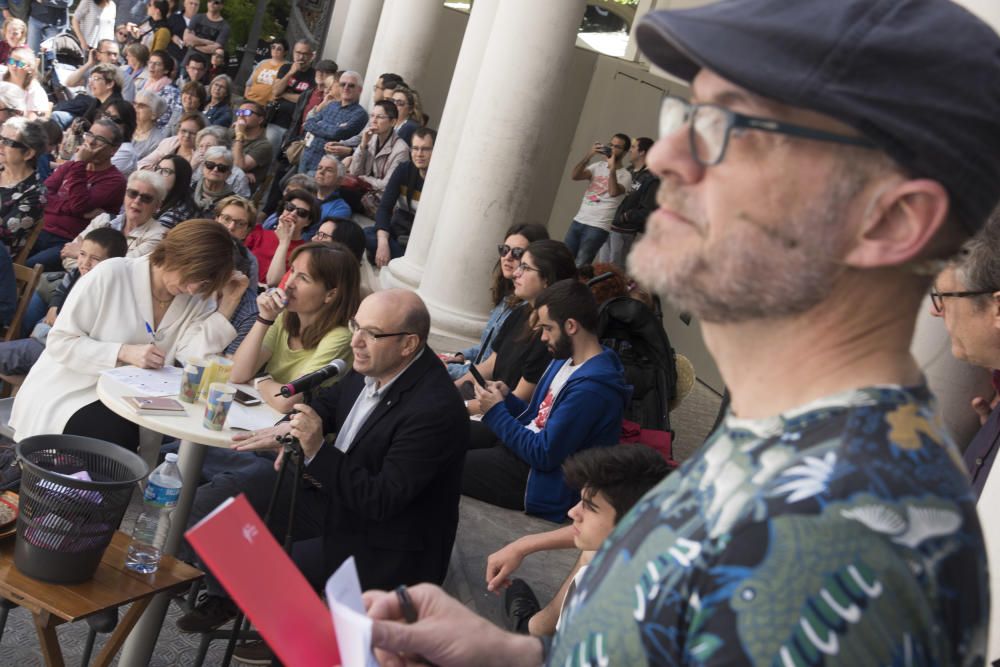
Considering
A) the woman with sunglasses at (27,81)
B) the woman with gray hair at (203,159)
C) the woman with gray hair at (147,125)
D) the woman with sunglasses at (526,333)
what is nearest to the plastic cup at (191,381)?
the woman with sunglasses at (526,333)

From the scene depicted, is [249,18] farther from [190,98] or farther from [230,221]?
[230,221]

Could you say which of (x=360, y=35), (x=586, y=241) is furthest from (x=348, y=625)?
(x=360, y=35)

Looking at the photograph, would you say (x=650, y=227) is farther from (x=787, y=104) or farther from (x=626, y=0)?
(x=626, y=0)

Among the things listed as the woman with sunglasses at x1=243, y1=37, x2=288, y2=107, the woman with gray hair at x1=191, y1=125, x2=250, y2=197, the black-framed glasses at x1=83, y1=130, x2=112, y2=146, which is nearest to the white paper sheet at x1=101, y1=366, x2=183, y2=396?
the woman with gray hair at x1=191, y1=125, x2=250, y2=197

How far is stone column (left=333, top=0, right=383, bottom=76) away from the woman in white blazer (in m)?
12.2

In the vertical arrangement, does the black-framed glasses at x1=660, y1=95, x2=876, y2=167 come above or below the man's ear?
above

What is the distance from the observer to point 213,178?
8352 millimetres

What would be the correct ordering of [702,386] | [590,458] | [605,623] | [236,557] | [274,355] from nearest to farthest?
[605,623]
[236,557]
[590,458]
[274,355]
[702,386]

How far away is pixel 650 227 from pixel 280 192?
1038 cm

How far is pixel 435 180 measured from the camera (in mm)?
8930

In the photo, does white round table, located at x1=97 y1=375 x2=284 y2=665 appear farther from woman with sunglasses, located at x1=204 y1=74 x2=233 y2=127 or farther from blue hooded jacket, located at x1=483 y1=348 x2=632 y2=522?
woman with sunglasses, located at x1=204 y1=74 x2=233 y2=127

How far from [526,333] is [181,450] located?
7.81ft

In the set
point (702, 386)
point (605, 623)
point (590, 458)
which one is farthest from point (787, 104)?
point (702, 386)

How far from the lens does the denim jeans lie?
10.5 meters
